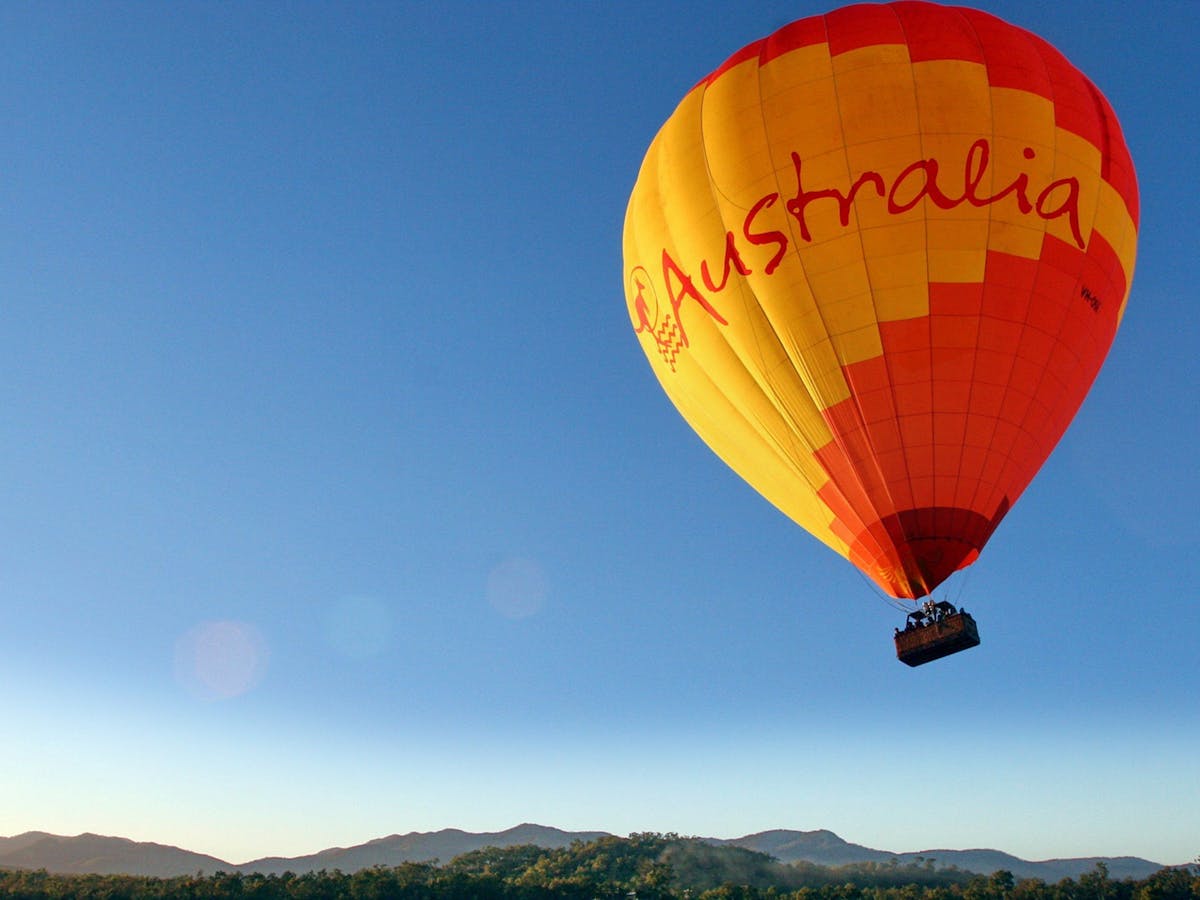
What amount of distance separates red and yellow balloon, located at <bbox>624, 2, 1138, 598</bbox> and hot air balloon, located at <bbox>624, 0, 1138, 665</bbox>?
0.14ft

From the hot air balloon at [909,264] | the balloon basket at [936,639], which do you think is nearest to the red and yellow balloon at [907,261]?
the hot air balloon at [909,264]

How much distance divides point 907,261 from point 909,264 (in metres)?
0.08

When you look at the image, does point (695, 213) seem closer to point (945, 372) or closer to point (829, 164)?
point (829, 164)

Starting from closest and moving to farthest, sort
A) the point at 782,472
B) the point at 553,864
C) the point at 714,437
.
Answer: the point at 782,472 → the point at 714,437 → the point at 553,864

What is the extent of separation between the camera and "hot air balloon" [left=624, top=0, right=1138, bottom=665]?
1805 centimetres

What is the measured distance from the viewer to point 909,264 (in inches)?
711

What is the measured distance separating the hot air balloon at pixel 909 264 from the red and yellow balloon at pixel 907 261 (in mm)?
43

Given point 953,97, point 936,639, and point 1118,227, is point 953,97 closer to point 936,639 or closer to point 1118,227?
point 1118,227

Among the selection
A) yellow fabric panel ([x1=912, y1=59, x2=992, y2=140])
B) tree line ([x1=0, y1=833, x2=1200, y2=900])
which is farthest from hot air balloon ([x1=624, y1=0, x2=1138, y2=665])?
tree line ([x1=0, y1=833, x2=1200, y2=900])

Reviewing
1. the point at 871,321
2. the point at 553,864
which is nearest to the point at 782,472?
the point at 871,321

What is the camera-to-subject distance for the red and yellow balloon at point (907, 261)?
18047mm

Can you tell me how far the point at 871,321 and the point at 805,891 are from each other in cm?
6856

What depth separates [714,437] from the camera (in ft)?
74.5

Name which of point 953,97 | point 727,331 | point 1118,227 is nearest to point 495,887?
point 727,331
